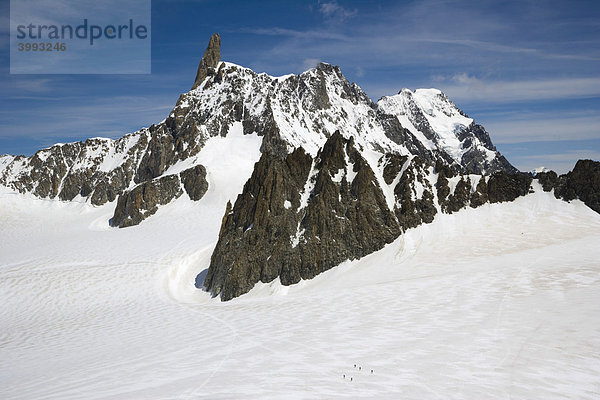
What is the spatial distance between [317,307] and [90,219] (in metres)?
81.4

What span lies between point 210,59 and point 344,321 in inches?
5095

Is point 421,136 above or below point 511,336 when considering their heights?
above

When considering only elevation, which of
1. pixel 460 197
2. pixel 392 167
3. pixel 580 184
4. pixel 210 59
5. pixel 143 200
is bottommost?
pixel 460 197

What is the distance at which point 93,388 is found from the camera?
1195cm

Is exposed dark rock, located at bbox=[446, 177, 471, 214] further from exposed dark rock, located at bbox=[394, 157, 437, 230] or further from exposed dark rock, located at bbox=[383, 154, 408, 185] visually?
exposed dark rock, located at bbox=[383, 154, 408, 185]

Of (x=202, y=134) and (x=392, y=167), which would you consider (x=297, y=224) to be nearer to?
(x=392, y=167)

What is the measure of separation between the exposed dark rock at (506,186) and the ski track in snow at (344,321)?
51.1 inches

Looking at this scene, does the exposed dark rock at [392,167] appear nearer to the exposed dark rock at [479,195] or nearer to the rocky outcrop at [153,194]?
the exposed dark rock at [479,195]

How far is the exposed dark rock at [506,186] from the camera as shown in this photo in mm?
46094

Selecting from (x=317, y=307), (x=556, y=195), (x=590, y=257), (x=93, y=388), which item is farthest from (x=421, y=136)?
(x=93, y=388)

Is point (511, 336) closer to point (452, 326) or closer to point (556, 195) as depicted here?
point (452, 326)

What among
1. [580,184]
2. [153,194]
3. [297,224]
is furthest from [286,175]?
[153,194]

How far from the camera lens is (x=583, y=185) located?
44625 mm

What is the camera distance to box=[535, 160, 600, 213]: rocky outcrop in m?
43.6
